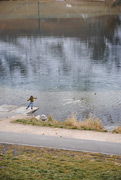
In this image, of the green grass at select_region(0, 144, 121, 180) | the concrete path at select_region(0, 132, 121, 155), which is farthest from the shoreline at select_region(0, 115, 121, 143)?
the green grass at select_region(0, 144, 121, 180)

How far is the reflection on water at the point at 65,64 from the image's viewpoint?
78.2 feet

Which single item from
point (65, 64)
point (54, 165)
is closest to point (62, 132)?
point (54, 165)

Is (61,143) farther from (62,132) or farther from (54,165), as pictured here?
(54,165)

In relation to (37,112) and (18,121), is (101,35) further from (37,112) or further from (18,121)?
(18,121)

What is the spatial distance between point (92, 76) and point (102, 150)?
2049 cm

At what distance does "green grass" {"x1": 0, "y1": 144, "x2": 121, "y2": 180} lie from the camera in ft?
34.1

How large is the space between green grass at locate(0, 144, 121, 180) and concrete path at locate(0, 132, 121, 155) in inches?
15.0

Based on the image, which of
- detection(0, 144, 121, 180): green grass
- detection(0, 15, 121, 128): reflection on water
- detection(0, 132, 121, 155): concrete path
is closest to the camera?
detection(0, 144, 121, 180): green grass

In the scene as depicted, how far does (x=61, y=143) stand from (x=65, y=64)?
26247mm

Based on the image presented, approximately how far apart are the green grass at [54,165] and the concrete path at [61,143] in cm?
38

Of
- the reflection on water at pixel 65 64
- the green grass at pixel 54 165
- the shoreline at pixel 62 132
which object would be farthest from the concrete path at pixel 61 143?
the reflection on water at pixel 65 64

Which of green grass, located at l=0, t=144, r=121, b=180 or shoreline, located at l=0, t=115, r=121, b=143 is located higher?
shoreline, located at l=0, t=115, r=121, b=143

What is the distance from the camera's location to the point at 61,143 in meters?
13.4

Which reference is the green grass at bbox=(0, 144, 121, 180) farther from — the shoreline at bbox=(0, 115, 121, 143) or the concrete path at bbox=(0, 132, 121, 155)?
the shoreline at bbox=(0, 115, 121, 143)
